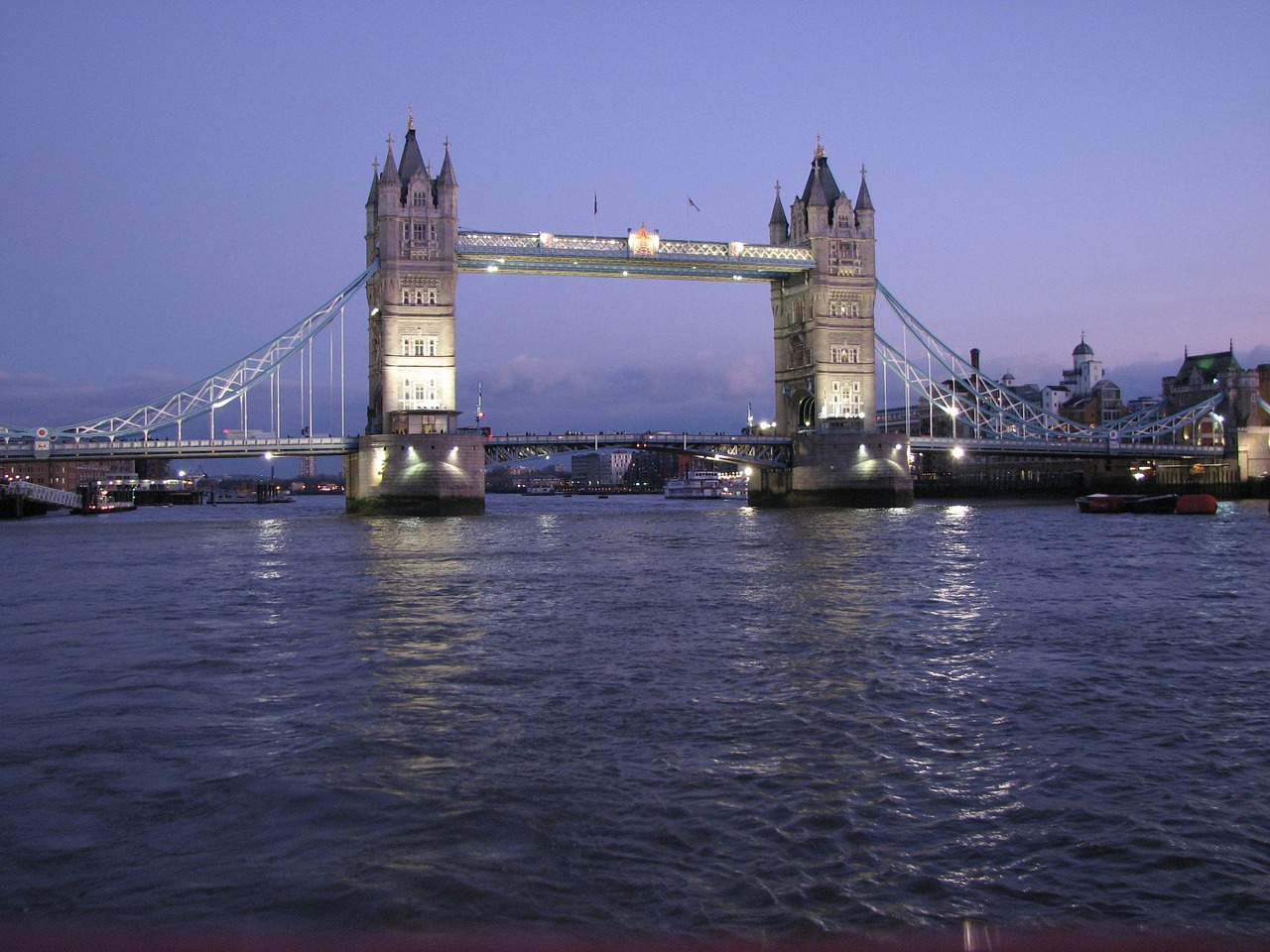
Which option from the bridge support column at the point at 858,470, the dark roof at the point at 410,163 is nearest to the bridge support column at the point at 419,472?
the dark roof at the point at 410,163

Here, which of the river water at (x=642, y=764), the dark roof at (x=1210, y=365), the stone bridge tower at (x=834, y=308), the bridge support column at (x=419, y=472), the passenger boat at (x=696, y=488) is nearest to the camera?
the river water at (x=642, y=764)

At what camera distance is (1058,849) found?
5.86 m

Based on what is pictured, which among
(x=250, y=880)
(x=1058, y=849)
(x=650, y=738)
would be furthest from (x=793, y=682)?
(x=250, y=880)

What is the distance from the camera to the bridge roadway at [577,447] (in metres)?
49.3

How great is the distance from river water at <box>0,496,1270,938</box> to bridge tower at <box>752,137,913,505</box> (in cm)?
4379

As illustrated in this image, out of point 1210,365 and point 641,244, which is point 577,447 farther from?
point 1210,365

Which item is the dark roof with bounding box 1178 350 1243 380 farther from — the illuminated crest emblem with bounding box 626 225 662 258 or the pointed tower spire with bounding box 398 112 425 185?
the pointed tower spire with bounding box 398 112 425 185

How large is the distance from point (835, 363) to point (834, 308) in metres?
3.41

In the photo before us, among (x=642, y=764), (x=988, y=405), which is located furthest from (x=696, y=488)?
(x=642, y=764)

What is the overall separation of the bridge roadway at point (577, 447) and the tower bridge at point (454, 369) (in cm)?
12

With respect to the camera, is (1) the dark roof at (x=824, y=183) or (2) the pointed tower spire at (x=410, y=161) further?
(1) the dark roof at (x=824, y=183)

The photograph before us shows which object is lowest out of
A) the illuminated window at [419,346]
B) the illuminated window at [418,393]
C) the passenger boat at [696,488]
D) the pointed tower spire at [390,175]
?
the passenger boat at [696,488]

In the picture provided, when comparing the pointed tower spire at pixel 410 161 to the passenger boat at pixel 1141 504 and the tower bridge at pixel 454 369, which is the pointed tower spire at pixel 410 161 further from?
the passenger boat at pixel 1141 504

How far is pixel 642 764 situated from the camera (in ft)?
24.7
